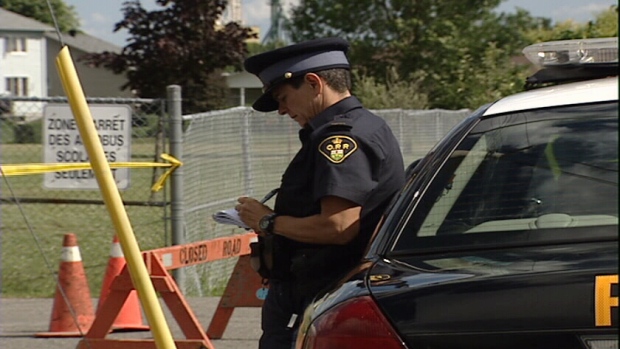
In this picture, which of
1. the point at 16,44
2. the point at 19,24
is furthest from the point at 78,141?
the point at 16,44

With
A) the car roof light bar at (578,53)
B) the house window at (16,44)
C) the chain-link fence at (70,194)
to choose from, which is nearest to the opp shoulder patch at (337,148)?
the car roof light bar at (578,53)

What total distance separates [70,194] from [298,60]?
13.2 meters

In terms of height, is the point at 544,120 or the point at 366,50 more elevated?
the point at 366,50

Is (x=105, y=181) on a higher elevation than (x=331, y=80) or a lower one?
lower

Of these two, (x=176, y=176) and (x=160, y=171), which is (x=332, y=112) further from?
(x=160, y=171)

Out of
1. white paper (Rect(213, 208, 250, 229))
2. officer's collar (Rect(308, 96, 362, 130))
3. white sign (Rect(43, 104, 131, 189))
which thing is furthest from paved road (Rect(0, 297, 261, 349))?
officer's collar (Rect(308, 96, 362, 130))

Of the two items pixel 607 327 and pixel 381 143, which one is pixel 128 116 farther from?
pixel 607 327

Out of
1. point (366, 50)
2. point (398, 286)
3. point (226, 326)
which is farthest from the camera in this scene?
point (366, 50)

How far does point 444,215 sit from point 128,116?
5276mm

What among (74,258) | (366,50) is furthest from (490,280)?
(366,50)

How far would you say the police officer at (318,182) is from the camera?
11.4 feet

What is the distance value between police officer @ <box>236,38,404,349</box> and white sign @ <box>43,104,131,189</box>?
4195 mm

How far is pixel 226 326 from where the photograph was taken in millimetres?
7176

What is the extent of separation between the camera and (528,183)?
10.0 feet
